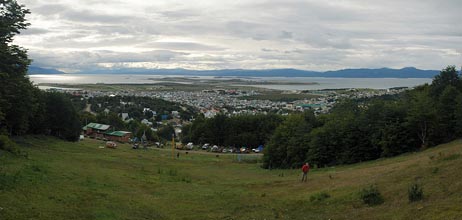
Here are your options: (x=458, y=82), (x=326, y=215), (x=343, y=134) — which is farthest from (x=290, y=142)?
(x=326, y=215)

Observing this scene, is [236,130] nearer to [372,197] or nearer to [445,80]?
[445,80]

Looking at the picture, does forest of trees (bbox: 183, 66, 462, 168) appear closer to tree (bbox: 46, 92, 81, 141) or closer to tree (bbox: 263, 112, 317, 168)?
tree (bbox: 263, 112, 317, 168)

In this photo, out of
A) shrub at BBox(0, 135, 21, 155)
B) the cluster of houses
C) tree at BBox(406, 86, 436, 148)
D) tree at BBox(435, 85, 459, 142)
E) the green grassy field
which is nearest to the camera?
the green grassy field

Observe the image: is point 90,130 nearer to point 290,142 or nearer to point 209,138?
point 209,138

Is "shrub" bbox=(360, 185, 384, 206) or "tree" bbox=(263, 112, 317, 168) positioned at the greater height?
"shrub" bbox=(360, 185, 384, 206)

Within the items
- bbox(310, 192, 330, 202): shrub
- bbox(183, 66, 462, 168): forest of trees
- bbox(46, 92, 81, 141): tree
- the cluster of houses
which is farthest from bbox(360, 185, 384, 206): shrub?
the cluster of houses

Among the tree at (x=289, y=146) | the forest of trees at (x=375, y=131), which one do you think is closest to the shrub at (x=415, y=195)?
the forest of trees at (x=375, y=131)

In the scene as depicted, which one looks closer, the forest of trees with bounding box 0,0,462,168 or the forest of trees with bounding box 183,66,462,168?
the forest of trees with bounding box 0,0,462,168

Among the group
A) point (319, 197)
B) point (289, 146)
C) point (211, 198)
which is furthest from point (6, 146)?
point (289, 146)
